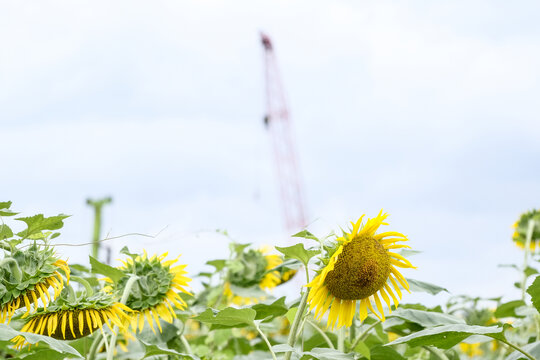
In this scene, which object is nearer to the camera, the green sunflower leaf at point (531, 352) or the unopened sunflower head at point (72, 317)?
the unopened sunflower head at point (72, 317)

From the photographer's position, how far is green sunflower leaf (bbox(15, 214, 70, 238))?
1403 mm

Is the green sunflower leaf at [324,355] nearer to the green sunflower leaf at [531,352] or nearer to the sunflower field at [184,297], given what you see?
the sunflower field at [184,297]

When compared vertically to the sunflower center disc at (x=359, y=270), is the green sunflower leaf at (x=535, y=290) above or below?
below

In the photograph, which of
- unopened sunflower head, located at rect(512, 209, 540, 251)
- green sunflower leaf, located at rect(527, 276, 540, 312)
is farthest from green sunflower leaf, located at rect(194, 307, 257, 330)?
unopened sunflower head, located at rect(512, 209, 540, 251)

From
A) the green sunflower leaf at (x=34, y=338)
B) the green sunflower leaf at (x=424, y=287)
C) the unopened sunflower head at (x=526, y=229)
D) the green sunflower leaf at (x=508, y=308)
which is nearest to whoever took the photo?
the green sunflower leaf at (x=34, y=338)

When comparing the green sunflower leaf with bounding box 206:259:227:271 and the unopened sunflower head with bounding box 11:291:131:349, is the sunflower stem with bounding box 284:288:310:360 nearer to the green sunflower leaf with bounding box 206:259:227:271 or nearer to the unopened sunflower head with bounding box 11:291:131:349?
the unopened sunflower head with bounding box 11:291:131:349

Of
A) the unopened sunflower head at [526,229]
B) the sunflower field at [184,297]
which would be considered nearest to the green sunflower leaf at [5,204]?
the sunflower field at [184,297]

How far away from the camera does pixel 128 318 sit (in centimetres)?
152

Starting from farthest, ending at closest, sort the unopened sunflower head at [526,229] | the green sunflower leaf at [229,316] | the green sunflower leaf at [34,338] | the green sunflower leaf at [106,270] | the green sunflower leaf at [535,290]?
the unopened sunflower head at [526,229] < the green sunflower leaf at [106,270] < the green sunflower leaf at [535,290] < the green sunflower leaf at [229,316] < the green sunflower leaf at [34,338]

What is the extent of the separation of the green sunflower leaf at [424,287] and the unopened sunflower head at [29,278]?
845mm

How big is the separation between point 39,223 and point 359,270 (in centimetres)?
61

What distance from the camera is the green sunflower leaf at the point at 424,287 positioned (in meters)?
1.84

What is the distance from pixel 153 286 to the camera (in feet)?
5.79

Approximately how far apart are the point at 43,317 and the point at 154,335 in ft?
1.57
